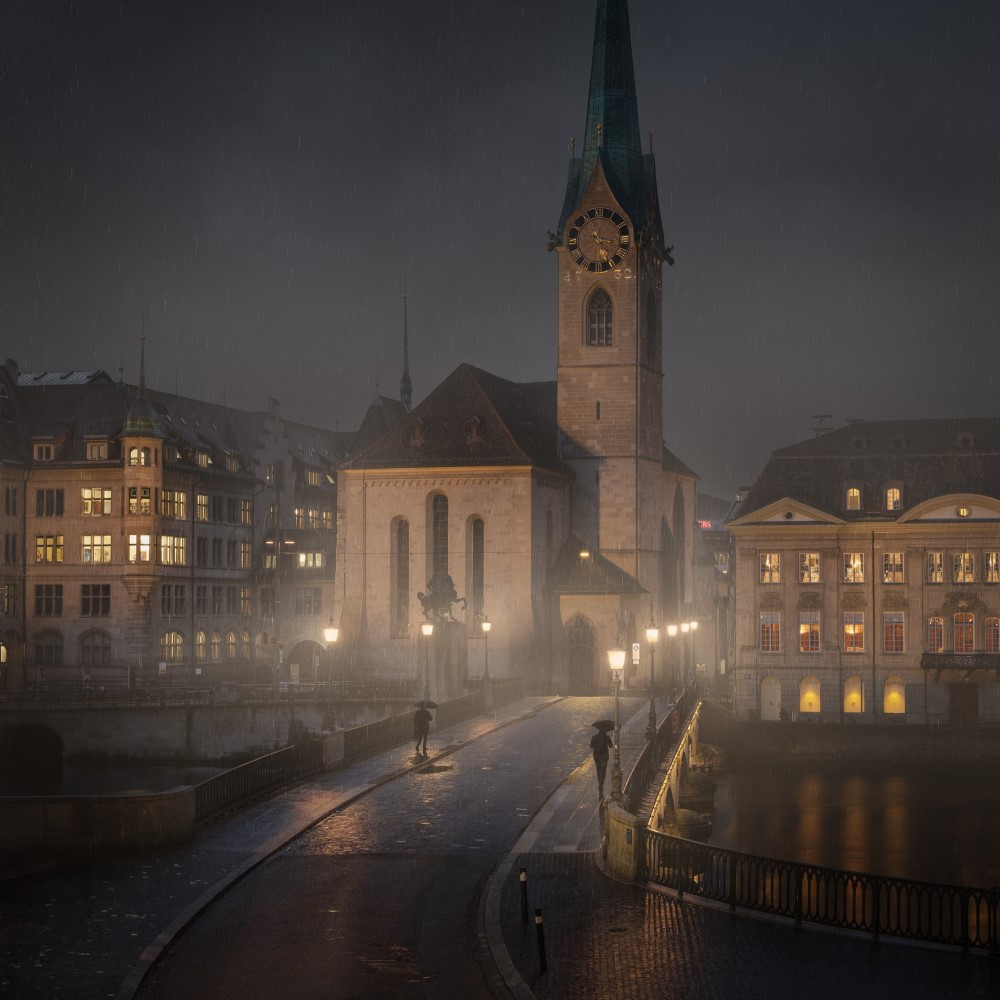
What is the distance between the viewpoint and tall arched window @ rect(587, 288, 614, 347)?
72.1 meters

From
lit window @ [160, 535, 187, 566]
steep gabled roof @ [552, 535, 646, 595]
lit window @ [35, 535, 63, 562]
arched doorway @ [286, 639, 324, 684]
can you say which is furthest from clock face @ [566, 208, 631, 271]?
lit window @ [35, 535, 63, 562]

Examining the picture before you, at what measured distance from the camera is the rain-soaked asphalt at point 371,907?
1886 centimetres

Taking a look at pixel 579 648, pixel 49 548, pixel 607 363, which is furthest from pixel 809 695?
pixel 49 548

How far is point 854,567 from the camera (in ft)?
260

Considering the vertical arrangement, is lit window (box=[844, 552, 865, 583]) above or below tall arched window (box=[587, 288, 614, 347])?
below

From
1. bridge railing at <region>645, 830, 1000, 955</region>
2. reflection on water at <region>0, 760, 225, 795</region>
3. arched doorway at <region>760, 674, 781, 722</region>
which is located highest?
bridge railing at <region>645, 830, 1000, 955</region>

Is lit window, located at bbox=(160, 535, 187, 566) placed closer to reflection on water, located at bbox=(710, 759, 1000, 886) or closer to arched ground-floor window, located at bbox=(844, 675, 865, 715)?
reflection on water, located at bbox=(710, 759, 1000, 886)

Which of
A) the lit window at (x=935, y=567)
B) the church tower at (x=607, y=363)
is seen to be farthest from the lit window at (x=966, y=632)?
the church tower at (x=607, y=363)

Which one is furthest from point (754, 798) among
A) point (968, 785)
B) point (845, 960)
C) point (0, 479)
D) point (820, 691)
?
point (845, 960)

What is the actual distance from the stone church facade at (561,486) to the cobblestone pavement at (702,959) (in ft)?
150

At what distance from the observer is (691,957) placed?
63.9 ft

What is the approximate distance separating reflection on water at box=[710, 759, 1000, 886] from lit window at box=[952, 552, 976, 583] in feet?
32.5

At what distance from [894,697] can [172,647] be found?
36.0 metres

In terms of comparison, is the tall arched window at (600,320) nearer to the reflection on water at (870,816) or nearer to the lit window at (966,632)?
the reflection on water at (870,816)
